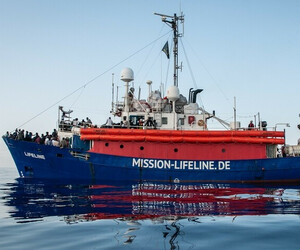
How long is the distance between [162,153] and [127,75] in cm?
655

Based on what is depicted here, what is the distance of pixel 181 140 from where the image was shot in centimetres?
2198

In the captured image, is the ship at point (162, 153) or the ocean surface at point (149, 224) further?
the ship at point (162, 153)

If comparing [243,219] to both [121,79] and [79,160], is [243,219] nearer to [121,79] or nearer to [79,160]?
[79,160]

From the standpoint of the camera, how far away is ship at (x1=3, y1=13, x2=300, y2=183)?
2170 cm

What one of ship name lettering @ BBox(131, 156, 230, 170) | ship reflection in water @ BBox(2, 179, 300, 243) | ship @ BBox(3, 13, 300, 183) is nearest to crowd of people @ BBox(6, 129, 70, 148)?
ship @ BBox(3, 13, 300, 183)

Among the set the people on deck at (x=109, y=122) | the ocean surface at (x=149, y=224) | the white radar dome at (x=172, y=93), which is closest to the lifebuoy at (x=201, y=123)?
the white radar dome at (x=172, y=93)

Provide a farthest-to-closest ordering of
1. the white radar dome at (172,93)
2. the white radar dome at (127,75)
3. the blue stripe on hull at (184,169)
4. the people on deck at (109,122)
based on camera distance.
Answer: the white radar dome at (127,75), the people on deck at (109,122), the white radar dome at (172,93), the blue stripe on hull at (184,169)

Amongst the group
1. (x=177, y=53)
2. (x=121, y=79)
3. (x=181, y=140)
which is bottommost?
(x=181, y=140)

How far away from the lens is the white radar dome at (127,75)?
2480 cm

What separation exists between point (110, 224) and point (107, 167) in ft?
44.8

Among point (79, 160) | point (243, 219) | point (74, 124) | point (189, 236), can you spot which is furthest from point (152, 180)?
point (189, 236)

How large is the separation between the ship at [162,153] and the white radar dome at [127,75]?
2252 mm

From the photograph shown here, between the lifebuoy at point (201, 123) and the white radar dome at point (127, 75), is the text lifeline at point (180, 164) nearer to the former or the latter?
the lifebuoy at point (201, 123)

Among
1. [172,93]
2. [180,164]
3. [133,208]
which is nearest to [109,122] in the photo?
[172,93]
